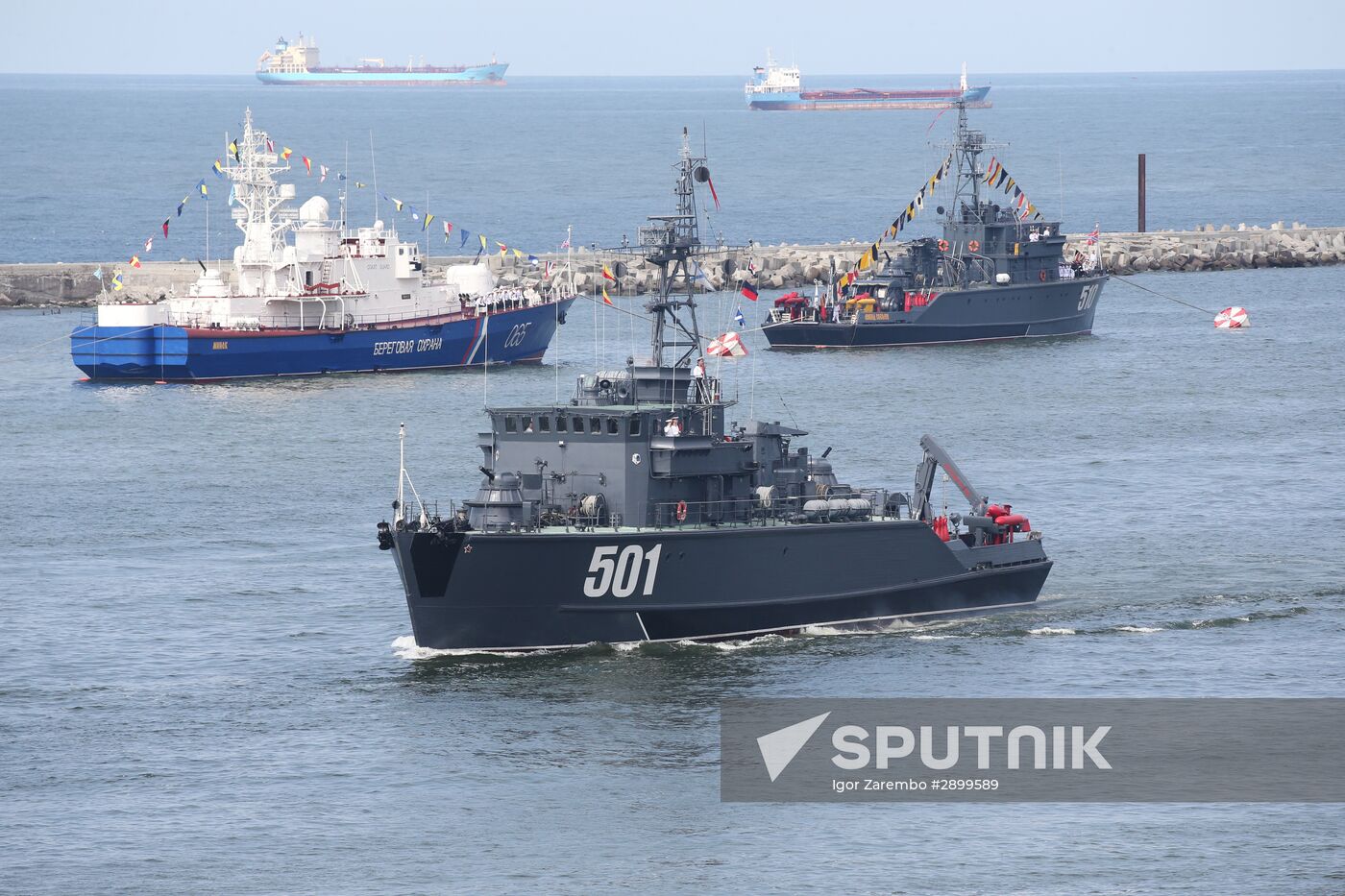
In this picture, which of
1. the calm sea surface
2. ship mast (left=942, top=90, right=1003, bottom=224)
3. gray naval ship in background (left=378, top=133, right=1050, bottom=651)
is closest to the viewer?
the calm sea surface

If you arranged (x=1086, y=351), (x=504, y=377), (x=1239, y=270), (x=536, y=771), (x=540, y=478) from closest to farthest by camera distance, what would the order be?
(x=536, y=771)
(x=540, y=478)
(x=504, y=377)
(x=1086, y=351)
(x=1239, y=270)

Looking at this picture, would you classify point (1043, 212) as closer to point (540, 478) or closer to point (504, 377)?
point (504, 377)

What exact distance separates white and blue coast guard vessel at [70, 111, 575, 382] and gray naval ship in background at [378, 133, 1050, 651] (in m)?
35.5

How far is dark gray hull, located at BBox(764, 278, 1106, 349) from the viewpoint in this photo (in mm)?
77688

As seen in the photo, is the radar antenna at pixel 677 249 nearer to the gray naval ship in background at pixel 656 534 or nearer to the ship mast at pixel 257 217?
the gray naval ship in background at pixel 656 534

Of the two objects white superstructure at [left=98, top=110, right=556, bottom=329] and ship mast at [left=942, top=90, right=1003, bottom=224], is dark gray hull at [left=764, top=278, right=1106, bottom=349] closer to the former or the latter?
ship mast at [left=942, top=90, right=1003, bottom=224]

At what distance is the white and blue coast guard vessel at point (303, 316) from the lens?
7006cm

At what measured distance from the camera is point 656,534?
33.8 m

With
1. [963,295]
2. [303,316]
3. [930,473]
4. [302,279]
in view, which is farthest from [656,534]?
[963,295]

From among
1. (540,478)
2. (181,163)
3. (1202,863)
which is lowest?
(1202,863)

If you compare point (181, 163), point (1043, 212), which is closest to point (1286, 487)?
point (1043, 212)

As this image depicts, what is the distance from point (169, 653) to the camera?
35312 mm

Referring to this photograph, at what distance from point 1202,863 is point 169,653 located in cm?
1797

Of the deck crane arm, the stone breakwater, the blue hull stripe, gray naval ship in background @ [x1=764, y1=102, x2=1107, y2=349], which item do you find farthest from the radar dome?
the deck crane arm
